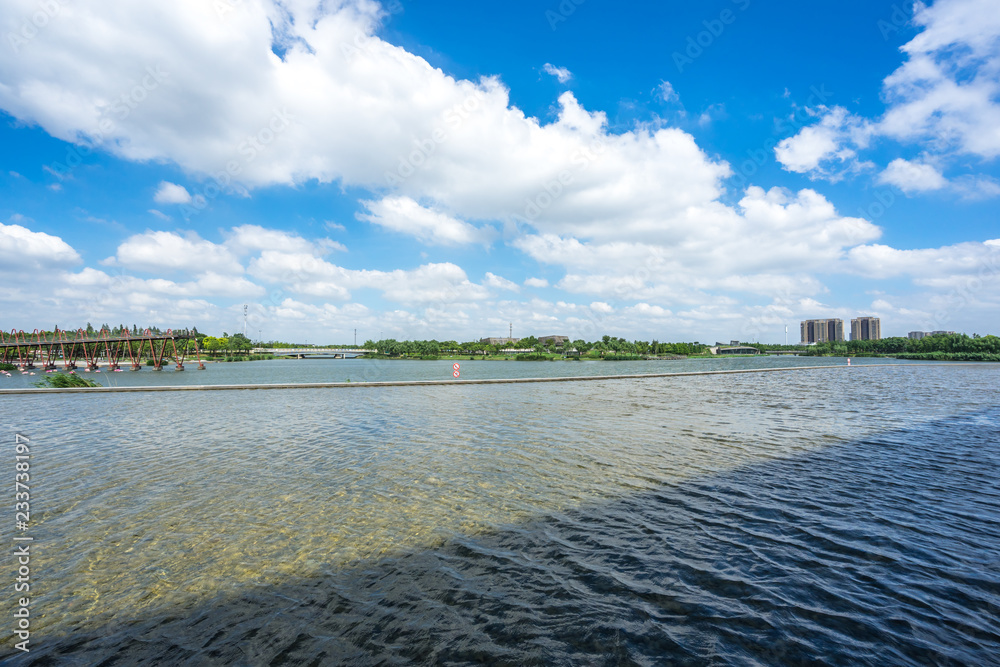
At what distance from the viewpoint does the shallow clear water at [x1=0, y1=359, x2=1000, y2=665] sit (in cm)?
445

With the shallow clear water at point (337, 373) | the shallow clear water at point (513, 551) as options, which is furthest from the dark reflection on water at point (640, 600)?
the shallow clear water at point (337, 373)

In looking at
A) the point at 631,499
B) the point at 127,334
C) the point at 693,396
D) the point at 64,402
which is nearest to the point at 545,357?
the point at 127,334

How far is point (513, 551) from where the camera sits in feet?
21.0

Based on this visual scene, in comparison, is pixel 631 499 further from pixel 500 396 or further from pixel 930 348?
pixel 930 348

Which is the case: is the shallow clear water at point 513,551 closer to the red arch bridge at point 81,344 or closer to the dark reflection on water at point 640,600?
the dark reflection on water at point 640,600

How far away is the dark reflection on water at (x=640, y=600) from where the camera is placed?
4.29 m

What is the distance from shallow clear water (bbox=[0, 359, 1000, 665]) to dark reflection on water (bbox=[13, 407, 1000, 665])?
31mm

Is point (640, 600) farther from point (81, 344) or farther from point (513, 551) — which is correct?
point (81, 344)

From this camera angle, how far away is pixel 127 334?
79938mm

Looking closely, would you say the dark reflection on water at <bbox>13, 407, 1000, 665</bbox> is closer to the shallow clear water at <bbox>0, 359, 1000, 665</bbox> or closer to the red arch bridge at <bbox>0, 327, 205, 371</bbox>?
the shallow clear water at <bbox>0, 359, 1000, 665</bbox>

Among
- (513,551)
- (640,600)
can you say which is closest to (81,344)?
(513,551)

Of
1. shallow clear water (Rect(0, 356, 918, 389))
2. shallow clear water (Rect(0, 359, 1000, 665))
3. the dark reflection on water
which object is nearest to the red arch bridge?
shallow clear water (Rect(0, 356, 918, 389))

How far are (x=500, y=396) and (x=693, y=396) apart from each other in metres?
14.0

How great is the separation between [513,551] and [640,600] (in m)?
2.00
